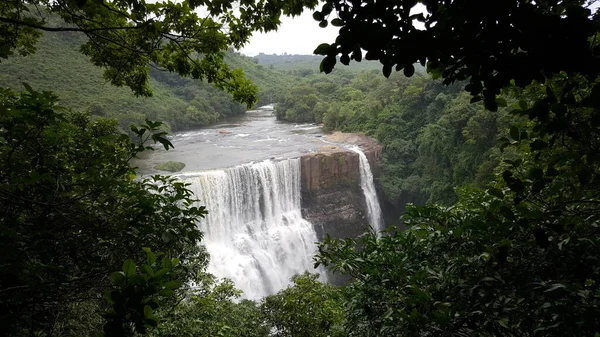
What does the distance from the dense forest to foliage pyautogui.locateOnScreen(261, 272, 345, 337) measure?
0.53 m

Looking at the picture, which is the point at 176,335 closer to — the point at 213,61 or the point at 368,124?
the point at 213,61

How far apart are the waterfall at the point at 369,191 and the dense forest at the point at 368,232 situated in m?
14.7

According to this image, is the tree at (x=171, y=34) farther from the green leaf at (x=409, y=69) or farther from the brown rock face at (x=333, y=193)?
the brown rock face at (x=333, y=193)

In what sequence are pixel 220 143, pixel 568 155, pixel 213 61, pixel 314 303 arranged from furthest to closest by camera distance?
pixel 220 143 < pixel 314 303 < pixel 213 61 < pixel 568 155

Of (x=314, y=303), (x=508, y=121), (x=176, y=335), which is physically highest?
(x=508, y=121)

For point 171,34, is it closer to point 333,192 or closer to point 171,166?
point 171,166

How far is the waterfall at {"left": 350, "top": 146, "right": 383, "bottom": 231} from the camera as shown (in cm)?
2036

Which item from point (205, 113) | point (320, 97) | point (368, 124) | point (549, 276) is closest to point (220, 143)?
point (205, 113)

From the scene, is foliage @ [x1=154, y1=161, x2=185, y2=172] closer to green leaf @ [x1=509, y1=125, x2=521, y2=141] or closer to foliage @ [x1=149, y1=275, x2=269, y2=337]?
foliage @ [x1=149, y1=275, x2=269, y2=337]

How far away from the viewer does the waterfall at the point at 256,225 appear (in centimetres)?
1514

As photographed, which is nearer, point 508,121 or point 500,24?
point 500,24

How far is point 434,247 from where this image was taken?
2633 mm

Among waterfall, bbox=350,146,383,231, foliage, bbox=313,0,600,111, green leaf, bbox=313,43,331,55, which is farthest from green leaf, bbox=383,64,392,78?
waterfall, bbox=350,146,383,231

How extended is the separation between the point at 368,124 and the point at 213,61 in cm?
2230
